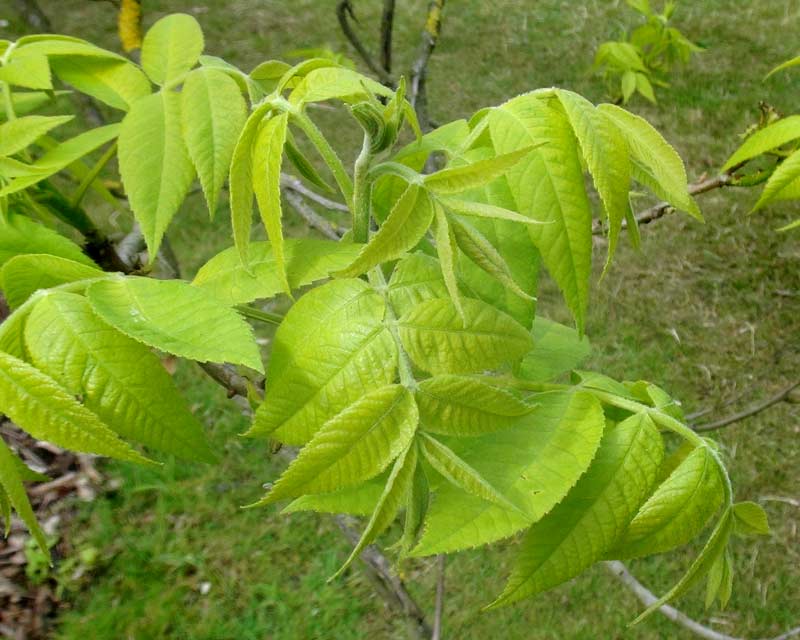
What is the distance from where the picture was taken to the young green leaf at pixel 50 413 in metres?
0.62

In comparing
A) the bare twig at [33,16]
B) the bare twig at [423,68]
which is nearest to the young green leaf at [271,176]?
the bare twig at [423,68]

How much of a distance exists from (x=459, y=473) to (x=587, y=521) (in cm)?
17

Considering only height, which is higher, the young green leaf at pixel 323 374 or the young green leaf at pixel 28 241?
the young green leaf at pixel 28 241

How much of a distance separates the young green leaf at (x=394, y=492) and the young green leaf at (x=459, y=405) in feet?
0.11

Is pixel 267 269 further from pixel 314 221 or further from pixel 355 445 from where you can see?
pixel 314 221

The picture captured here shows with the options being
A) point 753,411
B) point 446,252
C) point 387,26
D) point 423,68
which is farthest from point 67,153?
point 753,411

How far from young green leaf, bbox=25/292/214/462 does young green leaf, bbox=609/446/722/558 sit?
0.43m

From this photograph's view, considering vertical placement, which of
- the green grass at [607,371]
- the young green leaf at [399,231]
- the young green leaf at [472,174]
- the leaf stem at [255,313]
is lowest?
the green grass at [607,371]

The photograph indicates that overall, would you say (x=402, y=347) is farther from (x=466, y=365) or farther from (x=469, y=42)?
(x=469, y=42)

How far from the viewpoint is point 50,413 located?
632mm

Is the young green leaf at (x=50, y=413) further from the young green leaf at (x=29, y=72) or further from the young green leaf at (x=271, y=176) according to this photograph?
the young green leaf at (x=29, y=72)

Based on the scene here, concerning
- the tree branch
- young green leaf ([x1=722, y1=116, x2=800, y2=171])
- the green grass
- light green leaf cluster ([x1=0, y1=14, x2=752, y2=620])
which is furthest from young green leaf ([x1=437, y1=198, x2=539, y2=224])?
the green grass

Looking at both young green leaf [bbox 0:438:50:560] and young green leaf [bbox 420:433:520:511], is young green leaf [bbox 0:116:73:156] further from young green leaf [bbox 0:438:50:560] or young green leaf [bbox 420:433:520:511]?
young green leaf [bbox 420:433:520:511]

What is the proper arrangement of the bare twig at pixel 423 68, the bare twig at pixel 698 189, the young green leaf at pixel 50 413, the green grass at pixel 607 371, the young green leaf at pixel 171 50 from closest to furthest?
the young green leaf at pixel 50 413, the young green leaf at pixel 171 50, the bare twig at pixel 698 189, the bare twig at pixel 423 68, the green grass at pixel 607 371
